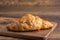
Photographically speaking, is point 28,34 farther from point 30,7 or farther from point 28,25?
point 30,7

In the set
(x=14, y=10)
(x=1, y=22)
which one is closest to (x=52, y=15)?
(x=14, y=10)

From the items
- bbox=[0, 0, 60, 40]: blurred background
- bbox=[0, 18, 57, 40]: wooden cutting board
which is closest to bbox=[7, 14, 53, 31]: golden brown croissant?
bbox=[0, 18, 57, 40]: wooden cutting board

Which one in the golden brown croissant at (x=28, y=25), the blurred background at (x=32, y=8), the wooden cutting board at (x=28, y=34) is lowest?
the wooden cutting board at (x=28, y=34)

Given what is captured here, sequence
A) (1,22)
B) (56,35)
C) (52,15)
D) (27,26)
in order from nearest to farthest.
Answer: (27,26) < (1,22) < (56,35) < (52,15)

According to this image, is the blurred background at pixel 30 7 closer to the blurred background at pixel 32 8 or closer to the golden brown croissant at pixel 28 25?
the blurred background at pixel 32 8

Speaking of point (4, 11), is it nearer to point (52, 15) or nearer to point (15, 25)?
point (52, 15)

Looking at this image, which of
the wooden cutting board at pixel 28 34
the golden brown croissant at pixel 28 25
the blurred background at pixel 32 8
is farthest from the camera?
the blurred background at pixel 32 8

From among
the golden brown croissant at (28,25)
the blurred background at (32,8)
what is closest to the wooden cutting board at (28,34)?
the golden brown croissant at (28,25)

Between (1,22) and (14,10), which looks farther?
(14,10)

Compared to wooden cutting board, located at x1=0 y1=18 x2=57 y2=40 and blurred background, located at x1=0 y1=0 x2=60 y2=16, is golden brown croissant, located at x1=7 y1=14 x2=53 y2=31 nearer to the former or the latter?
wooden cutting board, located at x1=0 y1=18 x2=57 y2=40
